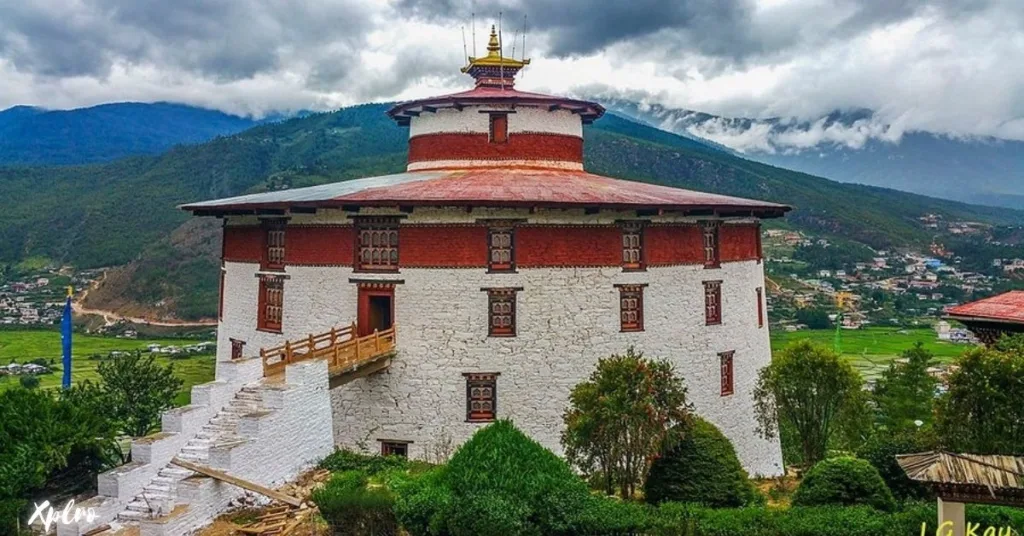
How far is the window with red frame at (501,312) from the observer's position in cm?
2084

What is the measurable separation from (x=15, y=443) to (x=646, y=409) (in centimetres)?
1257

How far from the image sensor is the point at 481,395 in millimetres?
20906

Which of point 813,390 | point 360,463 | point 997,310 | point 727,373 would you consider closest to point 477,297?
point 360,463

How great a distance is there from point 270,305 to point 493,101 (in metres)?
9.44

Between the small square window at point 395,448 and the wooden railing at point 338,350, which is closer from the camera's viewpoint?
the wooden railing at point 338,350

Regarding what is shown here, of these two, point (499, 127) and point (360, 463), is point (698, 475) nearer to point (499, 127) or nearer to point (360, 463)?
point (360, 463)

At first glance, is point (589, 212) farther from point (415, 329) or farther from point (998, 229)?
point (998, 229)

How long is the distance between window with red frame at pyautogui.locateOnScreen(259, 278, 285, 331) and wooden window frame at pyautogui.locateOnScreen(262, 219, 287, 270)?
43 cm

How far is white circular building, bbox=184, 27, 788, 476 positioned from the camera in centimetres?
2073

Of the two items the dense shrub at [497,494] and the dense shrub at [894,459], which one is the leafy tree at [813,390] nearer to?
the dense shrub at [894,459]

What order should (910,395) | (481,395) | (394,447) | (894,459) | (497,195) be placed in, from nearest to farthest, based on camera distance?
(894,459)
(497,195)
(481,395)
(394,447)
(910,395)

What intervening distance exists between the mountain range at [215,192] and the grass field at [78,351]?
6.29 metres

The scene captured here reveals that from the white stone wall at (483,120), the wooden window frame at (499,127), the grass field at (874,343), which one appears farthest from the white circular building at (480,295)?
the grass field at (874,343)

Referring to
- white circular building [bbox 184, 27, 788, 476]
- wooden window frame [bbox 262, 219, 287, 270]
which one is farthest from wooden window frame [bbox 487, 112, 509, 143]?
wooden window frame [bbox 262, 219, 287, 270]
